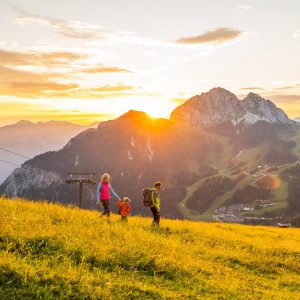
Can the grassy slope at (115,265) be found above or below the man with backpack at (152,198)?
below

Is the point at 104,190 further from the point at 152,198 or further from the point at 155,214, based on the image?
the point at 155,214

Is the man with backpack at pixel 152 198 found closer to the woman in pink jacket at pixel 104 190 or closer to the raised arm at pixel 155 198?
the raised arm at pixel 155 198

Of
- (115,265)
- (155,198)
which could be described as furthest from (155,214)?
(115,265)

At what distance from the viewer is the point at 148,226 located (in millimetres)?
25297

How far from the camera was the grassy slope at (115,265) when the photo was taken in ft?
37.1

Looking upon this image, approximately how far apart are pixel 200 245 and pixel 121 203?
5.99m

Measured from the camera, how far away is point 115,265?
14.4 m

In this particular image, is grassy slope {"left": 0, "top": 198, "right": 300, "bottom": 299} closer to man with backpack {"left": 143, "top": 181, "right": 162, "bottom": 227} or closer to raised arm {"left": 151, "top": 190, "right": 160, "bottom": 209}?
man with backpack {"left": 143, "top": 181, "right": 162, "bottom": 227}

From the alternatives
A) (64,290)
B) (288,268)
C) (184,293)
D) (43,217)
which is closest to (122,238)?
(43,217)

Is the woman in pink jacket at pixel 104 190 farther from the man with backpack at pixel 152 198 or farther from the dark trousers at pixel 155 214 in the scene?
the dark trousers at pixel 155 214

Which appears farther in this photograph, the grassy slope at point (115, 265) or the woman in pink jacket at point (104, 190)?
the woman in pink jacket at point (104, 190)

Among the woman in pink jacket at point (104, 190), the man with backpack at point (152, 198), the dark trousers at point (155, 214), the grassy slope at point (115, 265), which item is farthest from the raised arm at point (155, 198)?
the grassy slope at point (115, 265)

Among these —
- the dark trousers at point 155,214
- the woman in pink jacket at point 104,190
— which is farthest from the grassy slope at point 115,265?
the dark trousers at point 155,214

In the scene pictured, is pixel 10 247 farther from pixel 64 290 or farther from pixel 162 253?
pixel 162 253
